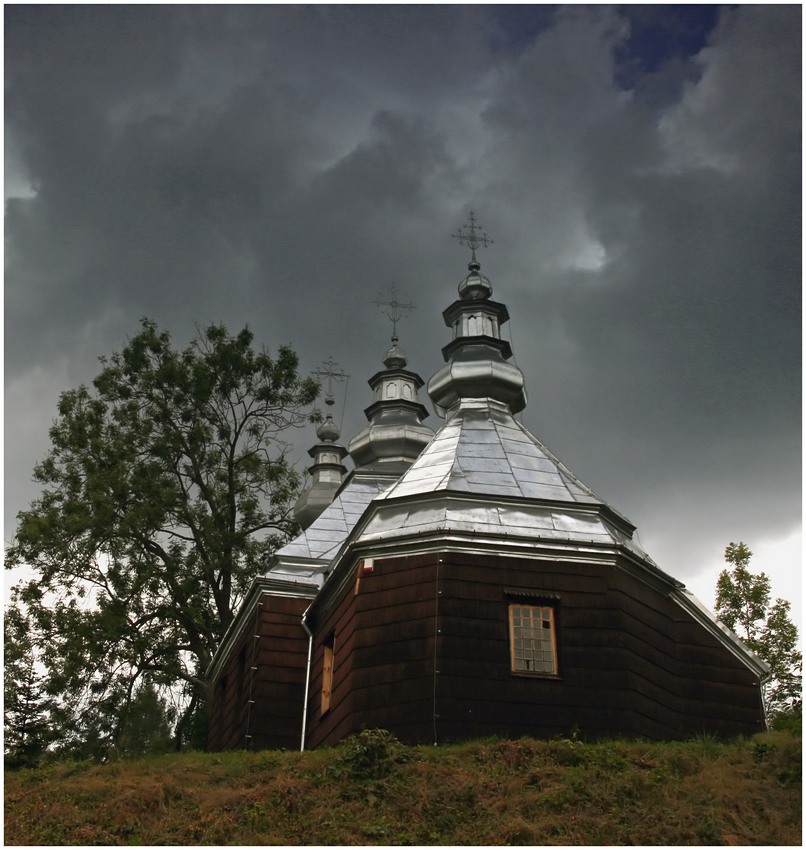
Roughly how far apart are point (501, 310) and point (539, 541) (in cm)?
887

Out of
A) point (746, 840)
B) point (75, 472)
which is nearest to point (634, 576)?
point (746, 840)

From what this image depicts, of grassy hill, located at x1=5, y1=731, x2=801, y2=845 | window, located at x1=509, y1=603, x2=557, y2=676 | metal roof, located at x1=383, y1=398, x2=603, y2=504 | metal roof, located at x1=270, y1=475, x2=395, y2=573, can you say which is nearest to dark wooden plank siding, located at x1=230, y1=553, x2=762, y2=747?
window, located at x1=509, y1=603, x2=557, y2=676

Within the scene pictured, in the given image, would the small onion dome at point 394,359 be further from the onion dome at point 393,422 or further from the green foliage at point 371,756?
the green foliage at point 371,756

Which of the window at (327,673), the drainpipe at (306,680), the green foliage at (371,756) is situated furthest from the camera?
the drainpipe at (306,680)

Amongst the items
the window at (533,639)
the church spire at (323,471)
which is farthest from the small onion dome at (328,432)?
the window at (533,639)

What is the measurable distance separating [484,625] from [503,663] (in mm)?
669

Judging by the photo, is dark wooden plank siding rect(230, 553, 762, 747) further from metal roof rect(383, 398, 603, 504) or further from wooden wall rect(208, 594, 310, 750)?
metal roof rect(383, 398, 603, 504)

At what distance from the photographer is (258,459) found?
30.5 m

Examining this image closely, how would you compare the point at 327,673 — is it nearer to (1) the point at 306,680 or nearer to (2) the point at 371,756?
(1) the point at 306,680

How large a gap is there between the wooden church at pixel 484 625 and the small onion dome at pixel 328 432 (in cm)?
1266

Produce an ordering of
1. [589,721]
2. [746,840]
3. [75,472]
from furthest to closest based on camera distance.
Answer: [75,472] < [589,721] < [746,840]

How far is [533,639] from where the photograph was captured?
1806 cm

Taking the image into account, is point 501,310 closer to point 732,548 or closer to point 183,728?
point 732,548

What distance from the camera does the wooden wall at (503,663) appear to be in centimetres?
1733
